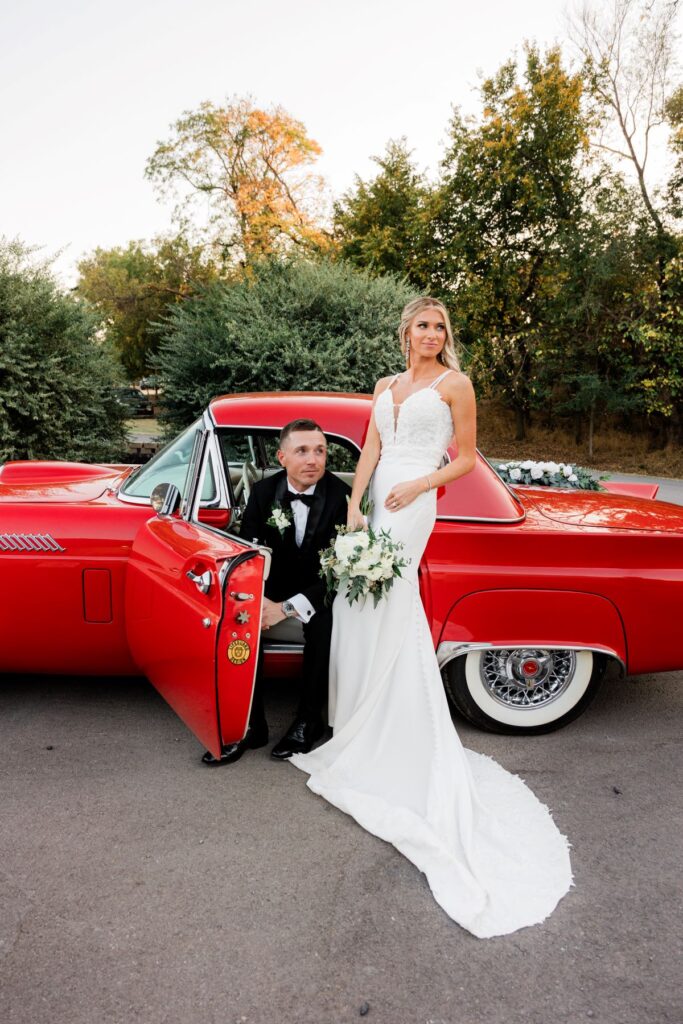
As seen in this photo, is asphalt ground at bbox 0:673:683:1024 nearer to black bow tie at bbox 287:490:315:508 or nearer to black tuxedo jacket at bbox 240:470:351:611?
black tuxedo jacket at bbox 240:470:351:611

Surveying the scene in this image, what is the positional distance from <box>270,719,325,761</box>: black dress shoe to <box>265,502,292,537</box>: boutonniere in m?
0.91

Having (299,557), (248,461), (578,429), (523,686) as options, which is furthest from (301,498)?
(578,429)

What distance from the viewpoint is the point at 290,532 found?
3564mm

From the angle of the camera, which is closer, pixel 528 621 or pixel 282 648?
pixel 528 621

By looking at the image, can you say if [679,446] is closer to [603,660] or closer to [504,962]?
[603,660]

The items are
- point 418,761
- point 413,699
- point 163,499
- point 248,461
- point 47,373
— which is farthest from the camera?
point 47,373

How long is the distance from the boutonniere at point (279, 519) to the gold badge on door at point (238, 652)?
813 mm

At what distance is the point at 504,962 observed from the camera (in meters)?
2.20

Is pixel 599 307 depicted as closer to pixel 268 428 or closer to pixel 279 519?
pixel 268 428

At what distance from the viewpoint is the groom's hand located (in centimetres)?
330

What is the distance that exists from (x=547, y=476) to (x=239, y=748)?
2787mm

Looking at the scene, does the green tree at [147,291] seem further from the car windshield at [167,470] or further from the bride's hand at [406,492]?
the bride's hand at [406,492]

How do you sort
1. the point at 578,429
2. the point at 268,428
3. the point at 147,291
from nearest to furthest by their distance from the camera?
1. the point at 268,428
2. the point at 578,429
3. the point at 147,291

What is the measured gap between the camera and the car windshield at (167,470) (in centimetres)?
384
